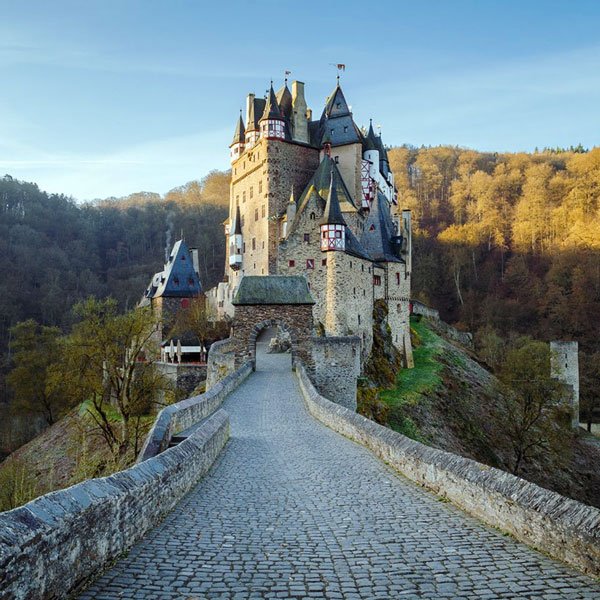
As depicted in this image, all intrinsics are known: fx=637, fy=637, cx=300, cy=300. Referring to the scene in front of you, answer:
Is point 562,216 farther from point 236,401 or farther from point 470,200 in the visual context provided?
point 236,401

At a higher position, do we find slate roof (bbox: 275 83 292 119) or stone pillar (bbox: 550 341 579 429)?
slate roof (bbox: 275 83 292 119)

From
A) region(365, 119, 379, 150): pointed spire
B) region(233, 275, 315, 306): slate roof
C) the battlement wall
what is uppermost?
region(365, 119, 379, 150): pointed spire

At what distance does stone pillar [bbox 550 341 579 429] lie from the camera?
46000 millimetres

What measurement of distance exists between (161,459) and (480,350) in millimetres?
58139

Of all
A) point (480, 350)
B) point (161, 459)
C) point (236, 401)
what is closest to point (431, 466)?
point (161, 459)

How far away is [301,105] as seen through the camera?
47188 mm

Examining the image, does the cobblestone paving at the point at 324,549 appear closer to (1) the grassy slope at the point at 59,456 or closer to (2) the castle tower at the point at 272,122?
(1) the grassy slope at the point at 59,456

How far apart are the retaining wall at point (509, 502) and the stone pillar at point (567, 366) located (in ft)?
127

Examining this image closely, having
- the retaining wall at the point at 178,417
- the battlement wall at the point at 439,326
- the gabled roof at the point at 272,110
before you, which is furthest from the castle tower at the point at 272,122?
the retaining wall at the point at 178,417

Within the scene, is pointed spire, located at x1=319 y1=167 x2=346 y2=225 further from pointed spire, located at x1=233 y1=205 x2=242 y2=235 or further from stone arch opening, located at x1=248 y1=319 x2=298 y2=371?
pointed spire, located at x1=233 y1=205 x2=242 y2=235

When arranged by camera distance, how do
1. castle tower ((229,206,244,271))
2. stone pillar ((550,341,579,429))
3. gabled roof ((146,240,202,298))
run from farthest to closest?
gabled roof ((146,240,202,298))
castle tower ((229,206,244,271))
stone pillar ((550,341,579,429))

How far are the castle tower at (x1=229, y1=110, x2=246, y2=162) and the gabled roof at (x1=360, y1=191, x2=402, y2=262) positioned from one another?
43.8 feet

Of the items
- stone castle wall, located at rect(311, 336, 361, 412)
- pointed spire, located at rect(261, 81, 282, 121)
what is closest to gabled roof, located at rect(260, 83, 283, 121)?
pointed spire, located at rect(261, 81, 282, 121)

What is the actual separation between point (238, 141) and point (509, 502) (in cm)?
4765
